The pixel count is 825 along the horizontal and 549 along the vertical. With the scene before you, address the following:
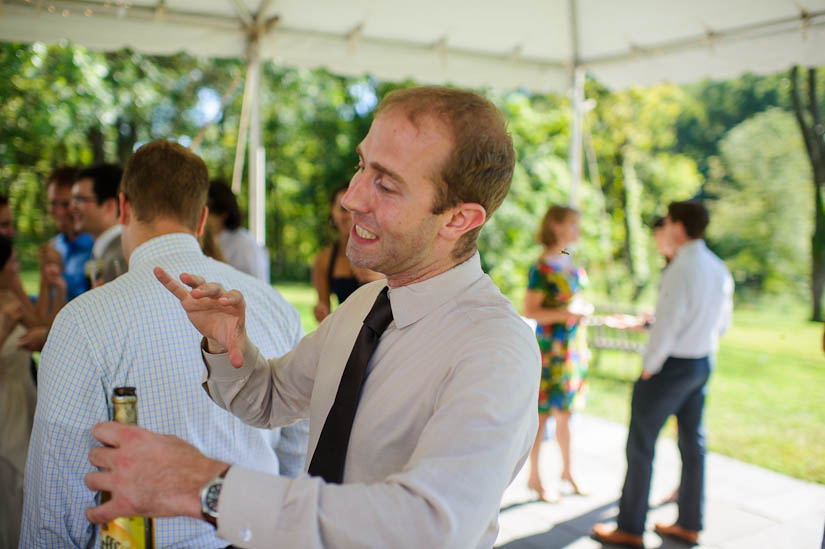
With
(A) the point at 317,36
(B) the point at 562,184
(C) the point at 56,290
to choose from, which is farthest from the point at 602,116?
(C) the point at 56,290

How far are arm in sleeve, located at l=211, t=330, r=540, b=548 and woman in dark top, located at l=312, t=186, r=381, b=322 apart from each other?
2.59 m

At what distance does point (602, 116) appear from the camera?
17438 mm

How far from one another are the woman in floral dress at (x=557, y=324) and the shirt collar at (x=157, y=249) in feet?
9.16

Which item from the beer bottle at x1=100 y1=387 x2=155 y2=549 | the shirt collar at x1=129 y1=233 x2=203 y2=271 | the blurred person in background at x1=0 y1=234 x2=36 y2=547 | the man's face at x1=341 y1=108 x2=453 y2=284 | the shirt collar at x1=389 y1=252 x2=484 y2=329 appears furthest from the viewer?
the blurred person in background at x1=0 y1=234 x2=36 y2=547

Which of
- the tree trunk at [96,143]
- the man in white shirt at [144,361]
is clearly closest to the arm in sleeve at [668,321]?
the man in white shirt at [144,361]

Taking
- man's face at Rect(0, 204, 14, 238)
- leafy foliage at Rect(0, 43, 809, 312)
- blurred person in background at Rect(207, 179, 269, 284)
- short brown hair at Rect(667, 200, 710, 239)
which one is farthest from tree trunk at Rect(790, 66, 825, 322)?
man's face at Rect(0, 204, 14, 238)

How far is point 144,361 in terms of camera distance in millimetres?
1664

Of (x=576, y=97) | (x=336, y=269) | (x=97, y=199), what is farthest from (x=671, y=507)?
(x=97, y=199)

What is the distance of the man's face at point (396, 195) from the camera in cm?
117

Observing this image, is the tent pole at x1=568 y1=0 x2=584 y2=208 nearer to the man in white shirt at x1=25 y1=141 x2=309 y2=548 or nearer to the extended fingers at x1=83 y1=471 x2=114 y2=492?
the man in white shirt at x1=25 y1=141 x2=309 y2=548

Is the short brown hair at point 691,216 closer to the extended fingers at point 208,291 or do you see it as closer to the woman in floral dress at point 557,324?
the woman in floral dress at point 557,324

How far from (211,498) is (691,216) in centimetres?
341

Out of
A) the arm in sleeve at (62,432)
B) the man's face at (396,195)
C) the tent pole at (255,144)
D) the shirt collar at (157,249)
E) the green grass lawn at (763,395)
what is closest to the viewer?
the man's face at (396,195)

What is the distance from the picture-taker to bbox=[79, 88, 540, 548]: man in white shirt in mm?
892
